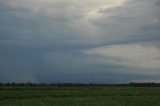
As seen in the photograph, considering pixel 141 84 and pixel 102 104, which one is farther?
pixel 141 84

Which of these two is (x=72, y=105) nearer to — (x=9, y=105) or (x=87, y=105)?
(x=87, y=105)

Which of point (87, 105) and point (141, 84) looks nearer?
point (87, 105)

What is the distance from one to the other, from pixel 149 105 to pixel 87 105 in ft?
17.2

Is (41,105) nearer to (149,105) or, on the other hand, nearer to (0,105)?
(0,105)

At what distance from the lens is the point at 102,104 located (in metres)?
31.8

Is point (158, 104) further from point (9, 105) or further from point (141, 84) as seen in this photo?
point (141, 84)

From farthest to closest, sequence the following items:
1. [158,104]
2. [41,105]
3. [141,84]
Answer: [141,84]
[158,104]
[41,105]

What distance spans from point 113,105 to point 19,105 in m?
7.73

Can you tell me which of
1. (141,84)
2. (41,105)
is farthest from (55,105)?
(141,84)

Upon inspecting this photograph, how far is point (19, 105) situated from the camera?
30.3 m

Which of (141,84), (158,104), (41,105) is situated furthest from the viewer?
(141,84)

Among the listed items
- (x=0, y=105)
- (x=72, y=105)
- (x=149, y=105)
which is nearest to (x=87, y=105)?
(x=72, y=105)

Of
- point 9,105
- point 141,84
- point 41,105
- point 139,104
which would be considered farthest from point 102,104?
point 141,84

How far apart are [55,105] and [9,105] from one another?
3.74 m
